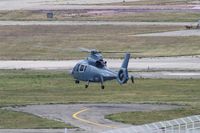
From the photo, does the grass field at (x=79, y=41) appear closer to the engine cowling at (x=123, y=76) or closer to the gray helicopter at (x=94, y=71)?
the gray helicopter at (x=94, y=71)

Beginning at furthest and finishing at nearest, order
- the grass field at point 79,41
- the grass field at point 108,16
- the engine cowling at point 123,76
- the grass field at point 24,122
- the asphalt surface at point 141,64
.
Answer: the grass field at point 108,16 → the grass field at point 79,41 → the asphalt surface at point 141,64 → the engine cowling at point 123,76 → the grass field at point 24,122

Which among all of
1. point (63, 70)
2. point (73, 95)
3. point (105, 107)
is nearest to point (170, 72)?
point (63, 70)

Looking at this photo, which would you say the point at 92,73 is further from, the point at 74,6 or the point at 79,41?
the point at 74,6

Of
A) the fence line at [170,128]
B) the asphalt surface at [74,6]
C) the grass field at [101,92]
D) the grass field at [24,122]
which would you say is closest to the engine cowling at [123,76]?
the grass field at [101,92]

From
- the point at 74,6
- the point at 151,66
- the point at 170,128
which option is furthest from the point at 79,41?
the point at 170,128

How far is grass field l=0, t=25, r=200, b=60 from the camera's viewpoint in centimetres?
10412

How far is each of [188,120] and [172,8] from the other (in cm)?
12599

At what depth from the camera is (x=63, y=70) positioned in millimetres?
89000

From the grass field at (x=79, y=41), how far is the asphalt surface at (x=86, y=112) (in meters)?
32.6

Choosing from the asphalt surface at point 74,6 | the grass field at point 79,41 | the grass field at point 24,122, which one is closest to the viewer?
the grass field at point 24,122

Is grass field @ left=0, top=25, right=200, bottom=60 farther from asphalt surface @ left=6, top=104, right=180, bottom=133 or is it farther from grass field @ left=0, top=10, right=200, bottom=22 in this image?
asphalt surface @ left=6, top=104, right=180, bottom=133

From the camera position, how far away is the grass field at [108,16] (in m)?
147

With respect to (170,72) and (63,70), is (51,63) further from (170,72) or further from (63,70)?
(170,72)

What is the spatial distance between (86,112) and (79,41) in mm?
54511
